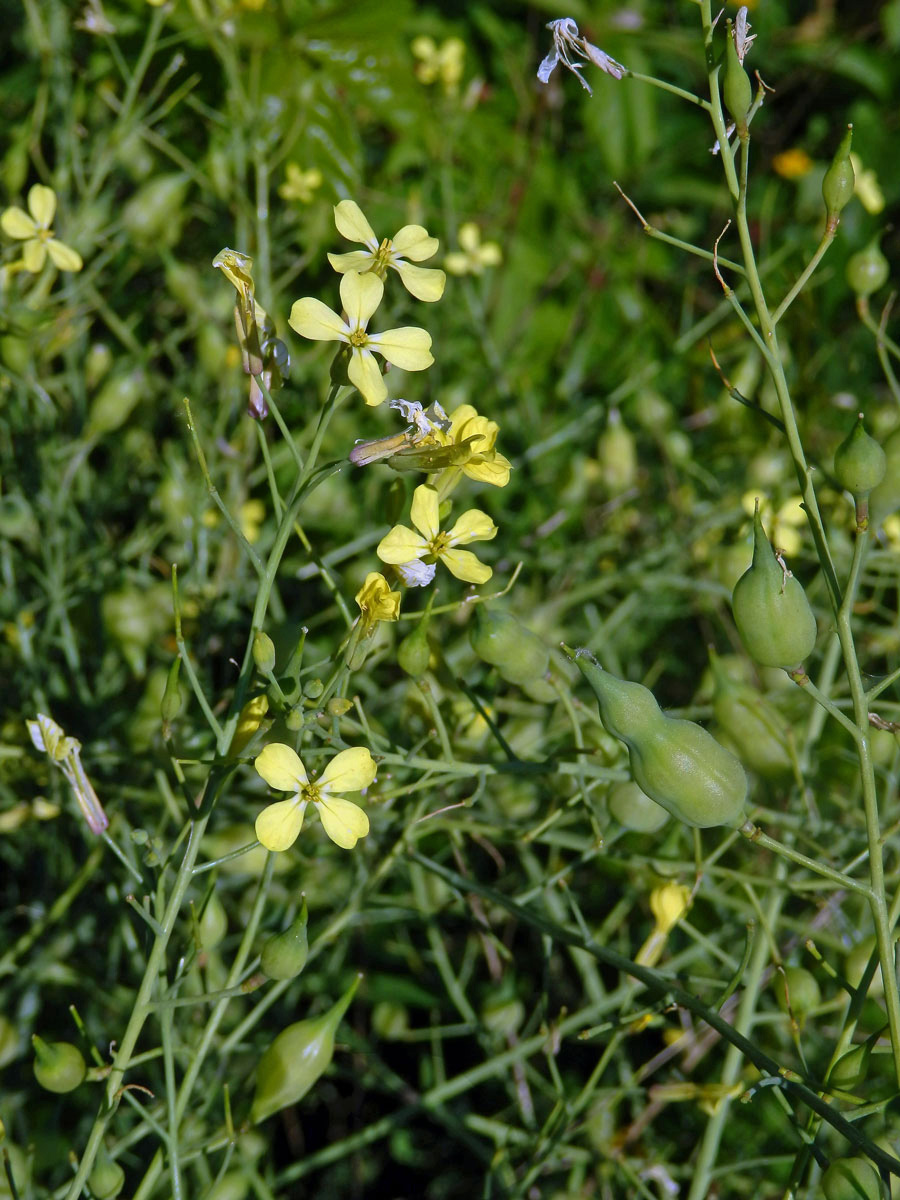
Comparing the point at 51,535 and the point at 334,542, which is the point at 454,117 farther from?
the point at 51,535

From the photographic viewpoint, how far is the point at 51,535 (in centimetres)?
70

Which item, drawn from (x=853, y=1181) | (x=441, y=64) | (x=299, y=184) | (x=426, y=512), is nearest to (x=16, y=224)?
(x=299, y=184)

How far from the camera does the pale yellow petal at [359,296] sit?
0.45 m

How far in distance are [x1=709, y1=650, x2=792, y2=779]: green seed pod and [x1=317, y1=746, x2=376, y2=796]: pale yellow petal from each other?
26 cm

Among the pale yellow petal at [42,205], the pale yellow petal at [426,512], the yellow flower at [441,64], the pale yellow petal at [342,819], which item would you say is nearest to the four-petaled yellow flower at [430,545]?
the pale yellow petal at [426,512]

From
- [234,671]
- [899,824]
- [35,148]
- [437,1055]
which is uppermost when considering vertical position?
[35,148]

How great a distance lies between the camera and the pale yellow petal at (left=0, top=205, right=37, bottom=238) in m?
0.61

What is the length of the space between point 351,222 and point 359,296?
4 centimetres

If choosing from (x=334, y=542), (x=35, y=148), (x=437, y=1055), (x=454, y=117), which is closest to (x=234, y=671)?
(x=334, y=542)

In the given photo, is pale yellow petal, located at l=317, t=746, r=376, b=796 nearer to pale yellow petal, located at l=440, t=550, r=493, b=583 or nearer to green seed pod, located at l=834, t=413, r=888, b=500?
pale yellow petal, located at l=440, t=550, r=493, b=583

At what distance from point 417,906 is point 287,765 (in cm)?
26

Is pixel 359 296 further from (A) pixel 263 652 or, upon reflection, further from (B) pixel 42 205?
(B) pixel 42 205

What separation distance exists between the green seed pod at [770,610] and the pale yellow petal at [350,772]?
0.17 m

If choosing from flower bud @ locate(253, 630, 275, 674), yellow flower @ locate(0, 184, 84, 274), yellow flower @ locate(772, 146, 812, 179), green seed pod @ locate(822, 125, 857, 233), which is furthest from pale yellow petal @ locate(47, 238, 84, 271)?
yellow flower @ locate(772, 146, 812, 179)
